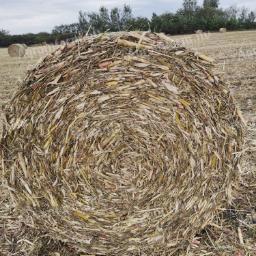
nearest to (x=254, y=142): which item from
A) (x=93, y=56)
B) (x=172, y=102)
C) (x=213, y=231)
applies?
(x=213, y=231)

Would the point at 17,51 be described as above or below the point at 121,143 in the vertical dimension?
below

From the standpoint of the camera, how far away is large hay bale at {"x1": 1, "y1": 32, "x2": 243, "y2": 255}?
11.3 feet

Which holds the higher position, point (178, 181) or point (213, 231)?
point (178, 181)

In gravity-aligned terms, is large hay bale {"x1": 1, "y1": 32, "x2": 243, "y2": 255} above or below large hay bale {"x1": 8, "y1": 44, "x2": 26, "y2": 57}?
above

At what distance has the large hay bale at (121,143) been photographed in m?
3.45

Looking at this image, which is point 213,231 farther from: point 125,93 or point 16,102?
point 16,102

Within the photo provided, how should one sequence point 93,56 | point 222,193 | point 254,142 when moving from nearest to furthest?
point 93,56 → point 222,193 → point 254,142

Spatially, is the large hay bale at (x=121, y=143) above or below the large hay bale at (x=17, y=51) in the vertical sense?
above

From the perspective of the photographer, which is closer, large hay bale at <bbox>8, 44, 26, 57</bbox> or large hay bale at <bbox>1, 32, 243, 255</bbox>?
large hay bale at <bbox>1, 32, 243, 255</bbox>

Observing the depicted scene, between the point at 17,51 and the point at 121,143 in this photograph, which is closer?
the point at 121,143

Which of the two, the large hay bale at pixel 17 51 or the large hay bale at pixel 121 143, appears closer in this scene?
the large hay bale at pixel 121 143

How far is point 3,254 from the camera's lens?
3.71 m

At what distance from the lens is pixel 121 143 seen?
3.63 metres

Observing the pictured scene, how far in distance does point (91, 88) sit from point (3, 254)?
140cm
